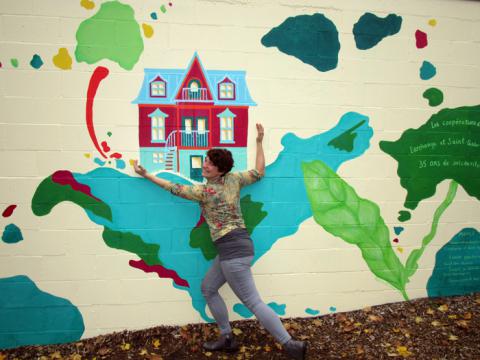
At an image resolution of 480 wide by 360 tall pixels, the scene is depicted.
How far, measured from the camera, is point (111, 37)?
3104 millimetres

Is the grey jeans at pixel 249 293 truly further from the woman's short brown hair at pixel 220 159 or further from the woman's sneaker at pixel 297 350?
the woman's short brown hair at pixel 220 159

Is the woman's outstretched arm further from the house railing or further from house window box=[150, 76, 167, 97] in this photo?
house window box=[150, 76, 167, 97]

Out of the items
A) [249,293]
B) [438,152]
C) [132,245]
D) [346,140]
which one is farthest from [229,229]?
[438,152]

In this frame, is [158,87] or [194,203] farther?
[194,203]

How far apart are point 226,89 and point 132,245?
5.74 ft

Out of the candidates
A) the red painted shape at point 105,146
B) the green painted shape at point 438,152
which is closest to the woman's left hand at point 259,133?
the green painted shape at point 438,152

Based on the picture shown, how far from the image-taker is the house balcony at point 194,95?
3217 mm

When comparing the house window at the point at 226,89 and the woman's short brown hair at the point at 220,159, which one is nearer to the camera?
the woman's short brown hair at the point at 220,159

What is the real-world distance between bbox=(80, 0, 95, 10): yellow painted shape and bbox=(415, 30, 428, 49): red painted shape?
3.13 meters

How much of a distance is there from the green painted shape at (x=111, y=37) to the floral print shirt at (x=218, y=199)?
4.22ft

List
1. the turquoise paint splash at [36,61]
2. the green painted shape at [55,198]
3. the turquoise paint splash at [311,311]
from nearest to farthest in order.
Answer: the turquoise paint splash at [36,61] → the green painted shape at [55,198] → the turquoise paint splash at [311,311]

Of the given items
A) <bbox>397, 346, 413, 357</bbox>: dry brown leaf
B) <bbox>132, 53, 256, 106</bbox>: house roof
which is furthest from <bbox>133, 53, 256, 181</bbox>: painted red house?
<bbox>397, 346, 413, 357</bbox>: dry brown leaf

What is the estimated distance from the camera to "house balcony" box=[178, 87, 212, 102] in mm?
3217

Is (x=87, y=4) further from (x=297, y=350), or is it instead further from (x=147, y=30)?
(x=297, y=350)
